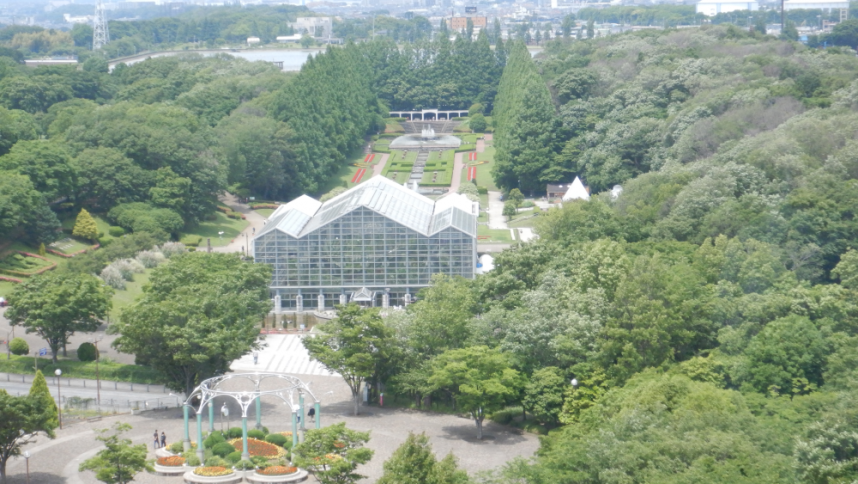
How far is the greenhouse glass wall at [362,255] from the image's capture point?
64.9 m

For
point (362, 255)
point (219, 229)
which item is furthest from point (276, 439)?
point (219, 229)

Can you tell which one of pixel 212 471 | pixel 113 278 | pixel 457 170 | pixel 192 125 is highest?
pixel 192 125

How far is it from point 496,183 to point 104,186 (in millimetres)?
33510

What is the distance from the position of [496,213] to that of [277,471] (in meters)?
51.7

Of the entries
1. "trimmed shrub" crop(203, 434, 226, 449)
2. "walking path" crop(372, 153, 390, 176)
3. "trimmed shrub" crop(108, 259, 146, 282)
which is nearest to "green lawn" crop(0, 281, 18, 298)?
"trimmed shrub" crop(108, 259, 146, 282)

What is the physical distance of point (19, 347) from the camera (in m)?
54.8

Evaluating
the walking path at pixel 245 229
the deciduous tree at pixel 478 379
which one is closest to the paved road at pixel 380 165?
the walking path at pixel 245 229

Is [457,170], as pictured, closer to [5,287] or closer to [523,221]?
[523,221]

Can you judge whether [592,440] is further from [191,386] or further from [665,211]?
[665,211]

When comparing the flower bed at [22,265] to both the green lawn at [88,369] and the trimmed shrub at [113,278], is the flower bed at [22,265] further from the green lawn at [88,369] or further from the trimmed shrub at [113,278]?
the green lawn at [88,369]

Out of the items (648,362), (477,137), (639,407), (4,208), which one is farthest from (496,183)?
(639,407)

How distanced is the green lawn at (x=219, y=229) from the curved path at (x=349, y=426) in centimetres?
3142

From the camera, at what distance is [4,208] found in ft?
223

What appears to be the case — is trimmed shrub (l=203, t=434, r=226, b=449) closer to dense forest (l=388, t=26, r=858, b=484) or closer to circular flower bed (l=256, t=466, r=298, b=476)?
circular flower bed (l=256, t=466, r=298, b=476)
